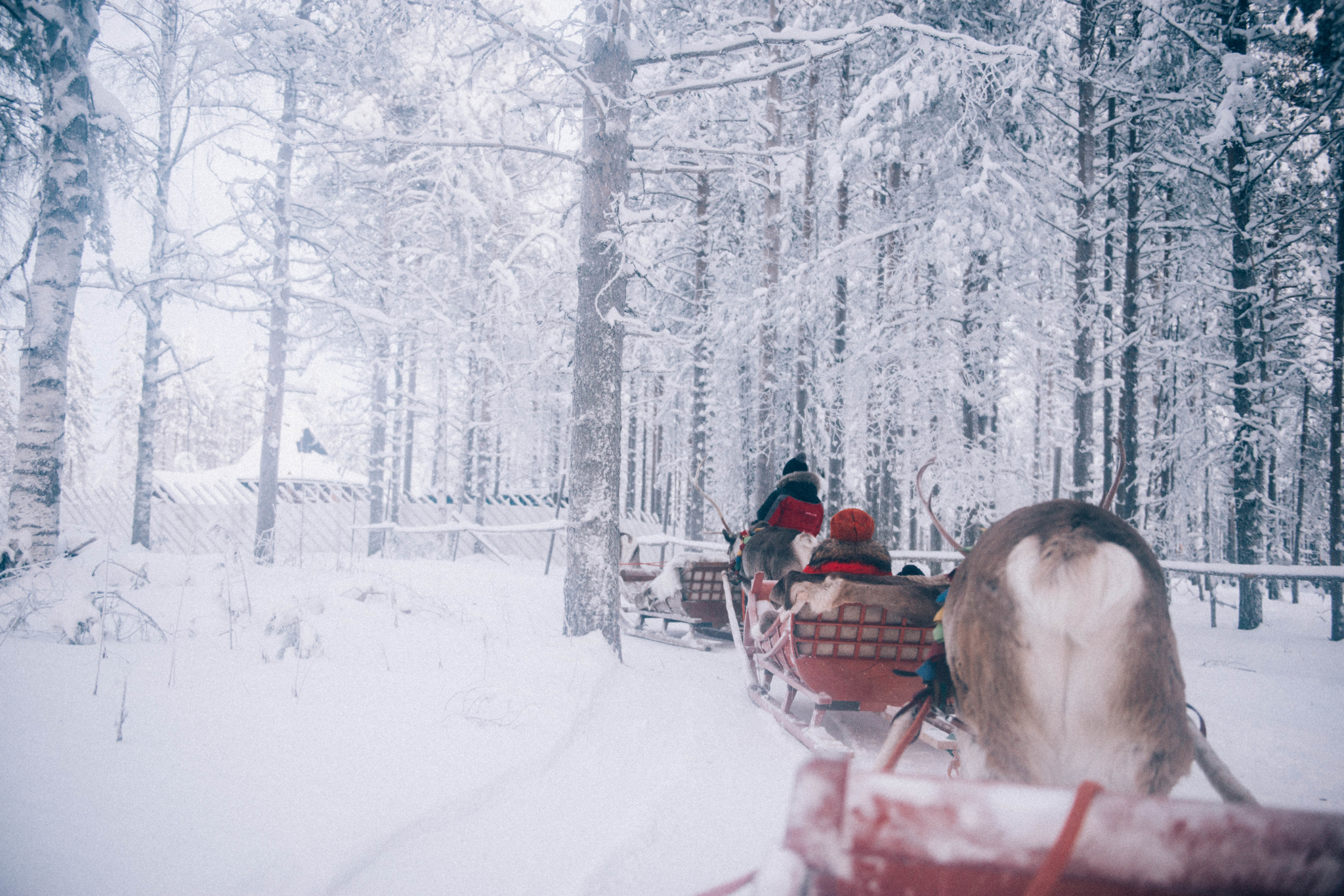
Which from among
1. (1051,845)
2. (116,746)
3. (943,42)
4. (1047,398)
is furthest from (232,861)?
(1047,398)

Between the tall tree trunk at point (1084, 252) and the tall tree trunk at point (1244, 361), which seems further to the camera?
the tall tree trunk at point (1084, 252)

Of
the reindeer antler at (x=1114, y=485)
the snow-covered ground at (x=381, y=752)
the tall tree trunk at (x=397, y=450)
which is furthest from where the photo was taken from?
the tall tree trunk at (x=397, y=450)

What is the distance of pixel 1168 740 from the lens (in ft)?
5.90

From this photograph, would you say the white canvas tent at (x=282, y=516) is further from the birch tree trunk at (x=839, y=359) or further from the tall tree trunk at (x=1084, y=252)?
the tall tree trunk at (x=1084, y=252)

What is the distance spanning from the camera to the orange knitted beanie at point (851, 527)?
473cm

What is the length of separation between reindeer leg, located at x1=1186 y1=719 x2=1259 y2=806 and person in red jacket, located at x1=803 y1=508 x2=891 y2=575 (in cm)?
260

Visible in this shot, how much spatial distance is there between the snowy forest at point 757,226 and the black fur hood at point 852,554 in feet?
8.08

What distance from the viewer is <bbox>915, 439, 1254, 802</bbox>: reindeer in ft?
5.78

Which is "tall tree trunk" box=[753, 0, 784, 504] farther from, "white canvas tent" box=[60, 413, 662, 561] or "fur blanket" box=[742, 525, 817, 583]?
"white canvas tent" box=[60, 413, 662, 561]

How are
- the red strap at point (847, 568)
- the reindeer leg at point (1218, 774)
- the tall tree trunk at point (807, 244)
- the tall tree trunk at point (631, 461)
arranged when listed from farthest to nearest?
1. the tall tree trunk at point (631, 461)
2. the tall tree trunk at point (807, 244)
3. the red strap at point (847, 568)
4. the reindeer leg at point (1218, 774)

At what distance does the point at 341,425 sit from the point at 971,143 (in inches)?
781

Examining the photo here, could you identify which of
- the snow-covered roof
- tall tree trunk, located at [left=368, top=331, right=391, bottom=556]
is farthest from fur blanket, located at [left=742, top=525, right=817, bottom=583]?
the snow-covered roof

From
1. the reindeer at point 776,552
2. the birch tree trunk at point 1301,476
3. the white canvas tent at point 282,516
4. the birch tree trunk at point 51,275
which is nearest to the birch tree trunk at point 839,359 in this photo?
the reindeer at point 776,552

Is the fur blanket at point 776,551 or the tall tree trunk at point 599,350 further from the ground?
the tall tree trunk at point 599,350
